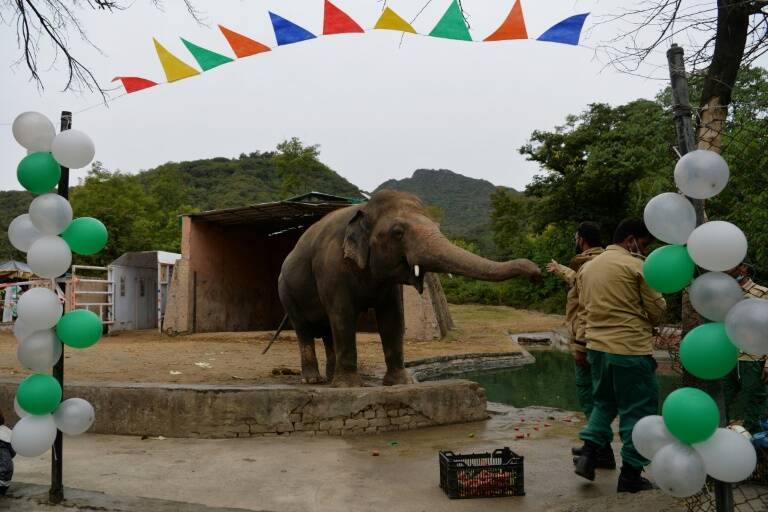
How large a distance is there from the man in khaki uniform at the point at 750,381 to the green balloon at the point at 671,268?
168 centimetres

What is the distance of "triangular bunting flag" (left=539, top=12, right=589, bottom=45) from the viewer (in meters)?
5.79

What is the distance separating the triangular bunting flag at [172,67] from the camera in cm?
655

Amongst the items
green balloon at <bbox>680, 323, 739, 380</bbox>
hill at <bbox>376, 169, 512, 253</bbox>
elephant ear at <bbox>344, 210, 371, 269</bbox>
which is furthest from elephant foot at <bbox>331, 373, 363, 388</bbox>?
hill at <bbox>376, 169, 512, 253</bbox>

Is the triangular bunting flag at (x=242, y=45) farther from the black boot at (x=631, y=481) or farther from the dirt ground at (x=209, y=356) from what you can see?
the black boot at (x=631, y=481)

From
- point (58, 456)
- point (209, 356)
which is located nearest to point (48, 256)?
point (58, 456)

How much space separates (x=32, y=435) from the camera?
13.1 ft

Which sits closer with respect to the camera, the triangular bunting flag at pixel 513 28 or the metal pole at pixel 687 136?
the metal pole at pixel 687 136

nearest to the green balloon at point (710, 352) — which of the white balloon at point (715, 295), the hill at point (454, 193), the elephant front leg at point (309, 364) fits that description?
the white balloon at point (715, 295)

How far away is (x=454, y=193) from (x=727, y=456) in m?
97.0

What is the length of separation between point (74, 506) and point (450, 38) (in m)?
4.87

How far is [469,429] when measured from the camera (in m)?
6.90

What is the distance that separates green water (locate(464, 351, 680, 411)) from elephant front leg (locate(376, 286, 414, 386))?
2.94 meters

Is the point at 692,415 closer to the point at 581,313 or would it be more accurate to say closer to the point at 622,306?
the point at 622,306

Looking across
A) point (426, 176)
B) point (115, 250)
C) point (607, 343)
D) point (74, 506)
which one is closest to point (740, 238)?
point (607, 343)
